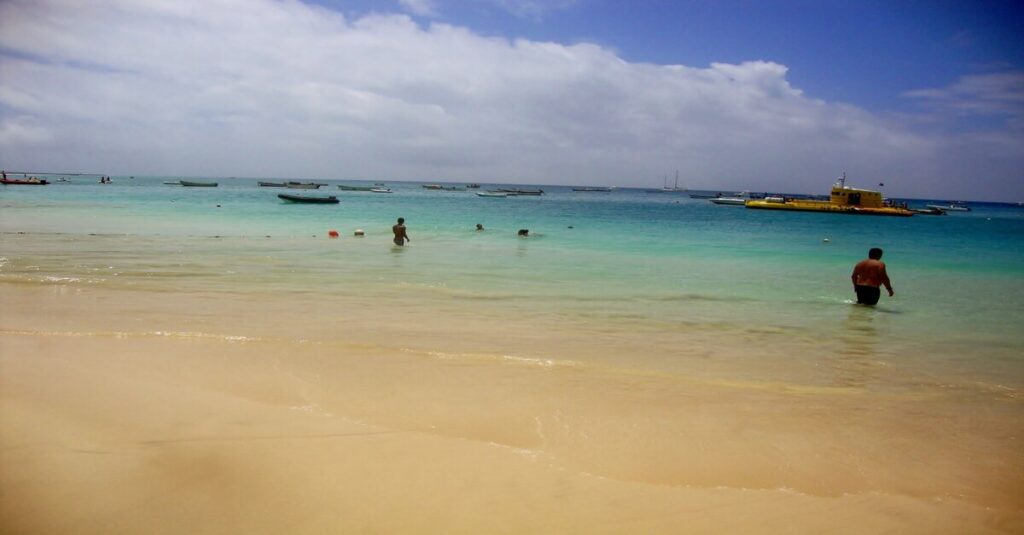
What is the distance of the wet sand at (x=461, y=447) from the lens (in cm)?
329

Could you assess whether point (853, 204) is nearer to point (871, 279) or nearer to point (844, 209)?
point (844, 209)

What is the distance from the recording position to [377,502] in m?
3.34

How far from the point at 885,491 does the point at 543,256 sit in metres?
16.0

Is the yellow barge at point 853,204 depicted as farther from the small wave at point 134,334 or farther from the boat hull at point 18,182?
the boat hull at point 18,182

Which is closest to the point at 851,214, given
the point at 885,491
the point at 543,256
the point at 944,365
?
the point at 543,256

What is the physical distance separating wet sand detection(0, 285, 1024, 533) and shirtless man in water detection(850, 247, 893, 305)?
607cm

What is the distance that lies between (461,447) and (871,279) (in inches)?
435

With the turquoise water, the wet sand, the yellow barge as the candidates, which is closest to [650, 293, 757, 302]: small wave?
the turquoise water

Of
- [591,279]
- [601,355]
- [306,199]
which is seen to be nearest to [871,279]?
[591,279]

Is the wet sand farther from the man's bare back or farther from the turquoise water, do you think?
the man's bare back

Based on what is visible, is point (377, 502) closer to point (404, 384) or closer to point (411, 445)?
point (411, 445)

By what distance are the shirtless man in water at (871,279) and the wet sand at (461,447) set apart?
19.9 ft

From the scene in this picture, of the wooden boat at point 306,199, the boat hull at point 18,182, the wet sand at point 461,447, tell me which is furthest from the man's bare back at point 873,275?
the boat hull at point 18,182

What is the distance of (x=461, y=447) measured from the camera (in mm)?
4109
